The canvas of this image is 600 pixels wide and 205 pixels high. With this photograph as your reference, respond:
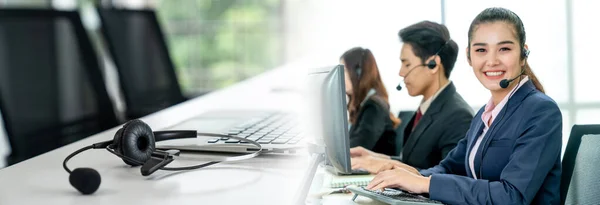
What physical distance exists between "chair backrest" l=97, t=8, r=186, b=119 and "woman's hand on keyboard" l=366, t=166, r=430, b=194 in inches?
51.4

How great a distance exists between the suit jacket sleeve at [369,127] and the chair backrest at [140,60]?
2.40 ft

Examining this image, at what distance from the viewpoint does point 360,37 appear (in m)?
3.82

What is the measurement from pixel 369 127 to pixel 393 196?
1.04 metres

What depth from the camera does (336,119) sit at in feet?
3.49

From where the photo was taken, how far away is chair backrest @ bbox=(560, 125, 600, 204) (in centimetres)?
132

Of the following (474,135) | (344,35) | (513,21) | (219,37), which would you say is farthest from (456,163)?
(219,37)

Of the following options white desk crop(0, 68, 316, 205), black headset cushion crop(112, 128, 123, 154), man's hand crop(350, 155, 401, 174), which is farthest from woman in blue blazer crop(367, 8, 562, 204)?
black headset cushion crop(112, 128, 123, 154)

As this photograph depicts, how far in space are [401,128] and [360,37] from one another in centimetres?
152

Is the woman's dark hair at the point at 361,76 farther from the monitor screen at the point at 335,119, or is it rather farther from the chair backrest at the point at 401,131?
the monitor screen at the point at 335,119

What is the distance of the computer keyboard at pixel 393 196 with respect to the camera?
1.13 meters

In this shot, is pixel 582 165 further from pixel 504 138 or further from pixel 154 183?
pixel 154 183

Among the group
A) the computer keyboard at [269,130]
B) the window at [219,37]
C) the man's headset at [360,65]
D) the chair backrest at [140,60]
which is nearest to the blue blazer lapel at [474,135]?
the computer keyboard at [269,130]

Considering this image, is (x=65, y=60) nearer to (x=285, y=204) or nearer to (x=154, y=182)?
(x=154, y=182)

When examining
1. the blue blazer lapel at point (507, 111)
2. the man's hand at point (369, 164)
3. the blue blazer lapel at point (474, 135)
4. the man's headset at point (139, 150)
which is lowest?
the man's hand at point (369, 164)
